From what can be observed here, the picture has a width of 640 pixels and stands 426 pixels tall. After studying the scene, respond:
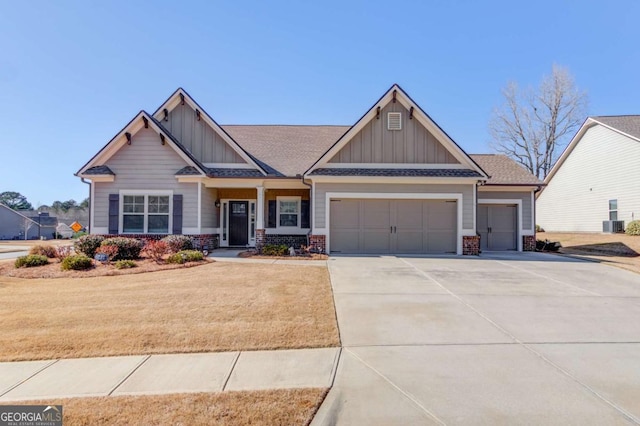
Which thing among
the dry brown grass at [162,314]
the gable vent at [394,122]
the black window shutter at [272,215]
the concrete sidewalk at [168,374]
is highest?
the gable vent at [394,122]

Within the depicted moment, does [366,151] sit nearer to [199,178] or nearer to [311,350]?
[199,178]

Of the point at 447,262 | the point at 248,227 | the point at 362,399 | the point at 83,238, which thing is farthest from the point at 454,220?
the point at 83,238

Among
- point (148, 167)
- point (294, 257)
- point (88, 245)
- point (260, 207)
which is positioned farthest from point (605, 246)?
point (88, 245)

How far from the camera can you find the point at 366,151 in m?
14.8

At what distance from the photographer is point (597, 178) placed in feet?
75.2

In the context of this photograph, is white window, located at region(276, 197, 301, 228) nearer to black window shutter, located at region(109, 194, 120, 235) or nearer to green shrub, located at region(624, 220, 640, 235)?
black window shutter, located at region(109, 194, 120, 235)

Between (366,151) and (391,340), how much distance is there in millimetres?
10502

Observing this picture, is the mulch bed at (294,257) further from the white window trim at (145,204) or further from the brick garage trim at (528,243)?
the brick garage trim at (528,243)

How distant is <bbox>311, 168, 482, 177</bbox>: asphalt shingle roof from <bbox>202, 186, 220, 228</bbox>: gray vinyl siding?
16.1 feet

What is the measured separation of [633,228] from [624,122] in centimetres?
741

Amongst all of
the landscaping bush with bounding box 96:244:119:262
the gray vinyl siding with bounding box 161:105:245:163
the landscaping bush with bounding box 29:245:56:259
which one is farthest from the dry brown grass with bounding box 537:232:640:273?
the landscaping bush with bounding box 29:245:56:259

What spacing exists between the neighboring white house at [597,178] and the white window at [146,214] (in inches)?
981

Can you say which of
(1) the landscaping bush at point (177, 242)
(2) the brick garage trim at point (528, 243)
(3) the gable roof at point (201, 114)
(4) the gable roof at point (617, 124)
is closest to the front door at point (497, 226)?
(2) the brick garage trim at point (528, 243)

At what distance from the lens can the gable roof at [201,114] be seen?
15.6 meters
